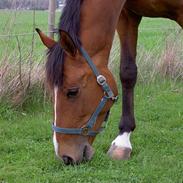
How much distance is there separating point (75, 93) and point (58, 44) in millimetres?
297

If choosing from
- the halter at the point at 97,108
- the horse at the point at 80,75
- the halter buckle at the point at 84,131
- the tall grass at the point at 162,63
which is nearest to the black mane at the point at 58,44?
the horse at the point at 80,75

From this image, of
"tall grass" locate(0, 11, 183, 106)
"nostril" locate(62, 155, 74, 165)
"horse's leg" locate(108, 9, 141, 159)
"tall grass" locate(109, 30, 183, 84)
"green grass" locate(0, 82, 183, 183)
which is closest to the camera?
"nostril" locate(62, 155, 74, 165)

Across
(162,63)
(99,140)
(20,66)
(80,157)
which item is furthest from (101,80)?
(162,63)

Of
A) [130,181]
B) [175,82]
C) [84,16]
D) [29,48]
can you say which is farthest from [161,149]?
[175,82]

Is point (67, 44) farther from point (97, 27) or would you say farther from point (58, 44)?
point (97, 27)

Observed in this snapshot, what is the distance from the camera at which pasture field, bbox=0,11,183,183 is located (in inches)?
123

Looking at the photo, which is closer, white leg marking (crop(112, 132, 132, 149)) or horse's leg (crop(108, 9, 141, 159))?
white leg marking (crop(112, 132, 132, 149))

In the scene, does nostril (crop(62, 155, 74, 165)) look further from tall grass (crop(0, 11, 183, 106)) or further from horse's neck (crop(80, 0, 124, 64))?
tall grass (crop(0, 11, 183, 106))

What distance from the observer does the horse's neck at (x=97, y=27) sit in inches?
109

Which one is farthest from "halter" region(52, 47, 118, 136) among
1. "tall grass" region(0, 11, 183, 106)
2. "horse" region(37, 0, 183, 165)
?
"tall grass" region(0, 11, 183, 106)

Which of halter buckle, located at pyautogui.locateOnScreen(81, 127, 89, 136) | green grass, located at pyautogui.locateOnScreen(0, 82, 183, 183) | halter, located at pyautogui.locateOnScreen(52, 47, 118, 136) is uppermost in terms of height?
halter, located at pyautogui.locateOnScreen(52, 47, 118, 136)

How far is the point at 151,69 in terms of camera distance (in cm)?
614

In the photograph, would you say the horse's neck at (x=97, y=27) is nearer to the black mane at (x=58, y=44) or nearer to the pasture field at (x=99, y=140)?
the black mane at (x=58, y=44)

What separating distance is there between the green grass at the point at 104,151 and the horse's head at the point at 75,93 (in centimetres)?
38
